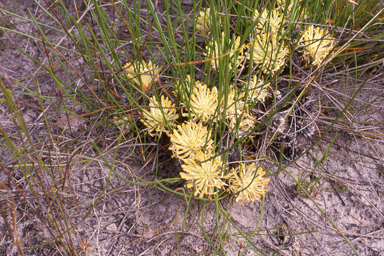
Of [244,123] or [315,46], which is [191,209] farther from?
[315,46]

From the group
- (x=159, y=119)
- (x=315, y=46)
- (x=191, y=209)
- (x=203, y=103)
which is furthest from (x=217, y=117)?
(x=315, y=46)

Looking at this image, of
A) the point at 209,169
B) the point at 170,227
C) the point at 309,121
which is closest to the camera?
the point at 209,169

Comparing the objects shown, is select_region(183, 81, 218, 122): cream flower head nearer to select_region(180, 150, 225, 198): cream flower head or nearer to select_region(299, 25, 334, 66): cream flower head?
select_region(180, 150, 225, 198): cream flower head

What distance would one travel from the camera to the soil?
2.68 ft

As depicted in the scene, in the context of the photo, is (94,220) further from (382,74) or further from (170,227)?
(382,74)

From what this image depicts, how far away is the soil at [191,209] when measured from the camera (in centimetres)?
82

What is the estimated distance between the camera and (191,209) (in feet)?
2.80

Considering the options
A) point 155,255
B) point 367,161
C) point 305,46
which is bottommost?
point 155,255

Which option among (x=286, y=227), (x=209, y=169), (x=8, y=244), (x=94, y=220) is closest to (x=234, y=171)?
(x=209, y=169)

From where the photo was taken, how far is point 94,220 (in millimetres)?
855

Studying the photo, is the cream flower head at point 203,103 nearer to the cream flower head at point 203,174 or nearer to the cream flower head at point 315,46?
the cream flower head at point 203,174

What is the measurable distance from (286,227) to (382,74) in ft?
2.47

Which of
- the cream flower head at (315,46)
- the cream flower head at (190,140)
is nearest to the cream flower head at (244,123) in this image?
the cream flower head at (190,140)

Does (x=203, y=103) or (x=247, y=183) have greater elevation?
(x=203, y=103)
